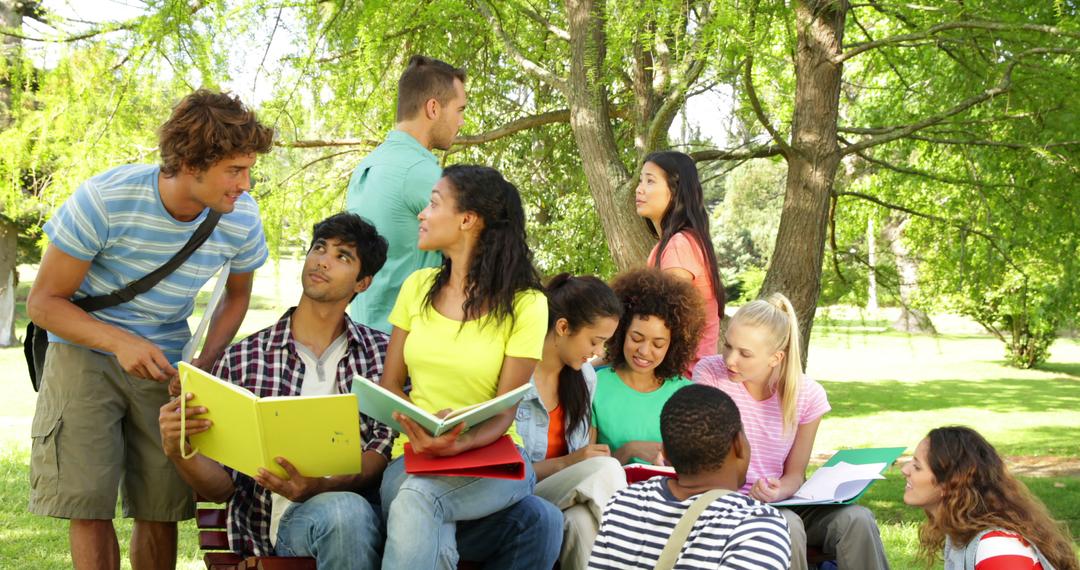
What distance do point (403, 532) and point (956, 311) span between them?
19961 mm

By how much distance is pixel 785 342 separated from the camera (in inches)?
148

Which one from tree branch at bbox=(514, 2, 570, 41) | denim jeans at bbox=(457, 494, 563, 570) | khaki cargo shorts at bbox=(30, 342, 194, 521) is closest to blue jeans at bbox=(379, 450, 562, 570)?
denim jeans at bbox=(457, 494, 563, 570)

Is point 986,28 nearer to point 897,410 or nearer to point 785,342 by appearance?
point 785,342

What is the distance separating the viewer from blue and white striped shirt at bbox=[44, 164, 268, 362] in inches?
124

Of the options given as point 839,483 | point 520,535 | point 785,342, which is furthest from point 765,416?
point 520,535

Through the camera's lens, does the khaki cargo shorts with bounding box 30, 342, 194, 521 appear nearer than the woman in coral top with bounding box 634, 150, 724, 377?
Yes

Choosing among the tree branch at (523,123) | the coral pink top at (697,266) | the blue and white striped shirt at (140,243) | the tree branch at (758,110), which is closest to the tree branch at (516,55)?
the tree branch at (523,123)

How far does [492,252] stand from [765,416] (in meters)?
1.23

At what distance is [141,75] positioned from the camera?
19.8 feet

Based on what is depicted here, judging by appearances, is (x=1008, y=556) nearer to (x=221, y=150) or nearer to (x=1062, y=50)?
(x=221, y=150)

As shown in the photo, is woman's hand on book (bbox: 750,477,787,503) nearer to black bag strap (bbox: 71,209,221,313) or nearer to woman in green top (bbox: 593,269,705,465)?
woman in green top (bbox: 593,269,705,465)

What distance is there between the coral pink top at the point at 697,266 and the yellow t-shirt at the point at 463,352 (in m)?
1.22

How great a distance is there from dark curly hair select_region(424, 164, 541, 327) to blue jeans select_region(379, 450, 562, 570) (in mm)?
515

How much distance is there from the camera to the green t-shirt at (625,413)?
149 inches
